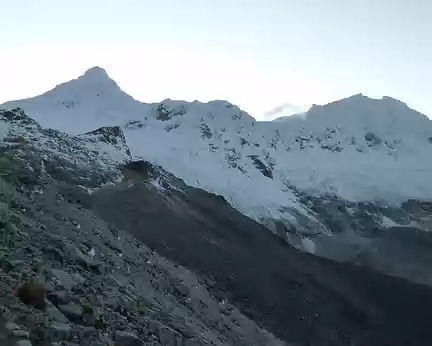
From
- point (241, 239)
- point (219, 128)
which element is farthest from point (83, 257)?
point (219, 128)

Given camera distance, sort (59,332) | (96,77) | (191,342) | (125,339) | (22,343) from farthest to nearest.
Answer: (96,77)
(191,342)
(125,339)
(59,332)
(22,343)

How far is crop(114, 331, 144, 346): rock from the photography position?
47.1ft

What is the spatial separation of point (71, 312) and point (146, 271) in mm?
16688

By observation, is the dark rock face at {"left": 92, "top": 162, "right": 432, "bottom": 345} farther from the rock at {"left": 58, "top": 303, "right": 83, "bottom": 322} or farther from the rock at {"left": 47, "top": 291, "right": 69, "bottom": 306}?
the rock at {"left": 58, "top": 303, "right": 83, "bottom": 322}

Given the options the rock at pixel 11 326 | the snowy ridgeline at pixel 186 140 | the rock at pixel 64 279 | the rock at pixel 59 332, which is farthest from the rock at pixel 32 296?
the snowy ridgeline at pixel 186 140

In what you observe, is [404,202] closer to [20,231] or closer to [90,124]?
[90,124]

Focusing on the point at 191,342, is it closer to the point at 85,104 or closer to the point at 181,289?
the point at 181,289

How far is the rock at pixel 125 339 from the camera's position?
14352 mm

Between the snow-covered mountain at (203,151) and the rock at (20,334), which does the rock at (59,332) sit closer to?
the rock at (20,334)

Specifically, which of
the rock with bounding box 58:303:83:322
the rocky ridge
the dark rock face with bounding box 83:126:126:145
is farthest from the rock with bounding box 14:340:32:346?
the dark rock face with bounding box 83:126:126:145

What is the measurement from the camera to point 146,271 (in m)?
30.4

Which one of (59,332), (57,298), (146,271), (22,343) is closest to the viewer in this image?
(22,343)

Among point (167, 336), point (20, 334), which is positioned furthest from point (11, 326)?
point (167, 336)

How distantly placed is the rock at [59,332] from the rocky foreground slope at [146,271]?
0.8 inches
